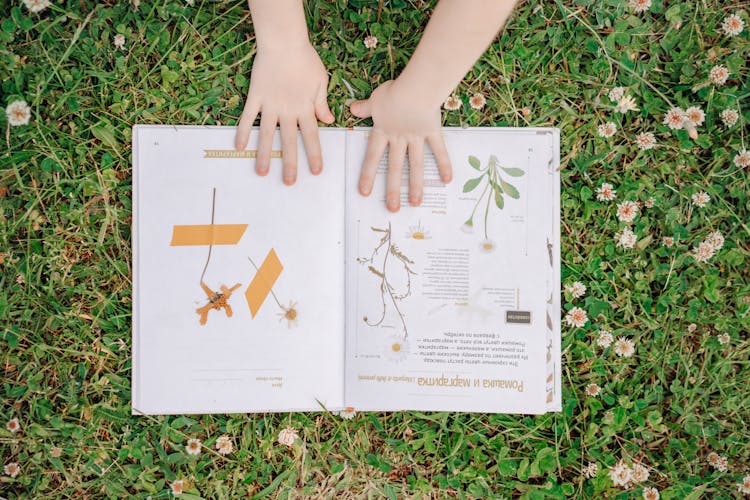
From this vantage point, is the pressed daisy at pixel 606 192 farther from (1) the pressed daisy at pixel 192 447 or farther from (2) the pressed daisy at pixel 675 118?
(1) the pressed daisy at pixel 192 447

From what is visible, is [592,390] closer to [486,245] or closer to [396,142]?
[486,245]

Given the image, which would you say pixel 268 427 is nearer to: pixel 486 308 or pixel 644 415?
pixel 486 308

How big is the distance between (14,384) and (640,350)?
127 cm

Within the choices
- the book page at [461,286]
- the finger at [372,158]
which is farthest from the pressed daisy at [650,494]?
the finger at [372,158]

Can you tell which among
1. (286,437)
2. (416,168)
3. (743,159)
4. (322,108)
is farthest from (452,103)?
(286,437)

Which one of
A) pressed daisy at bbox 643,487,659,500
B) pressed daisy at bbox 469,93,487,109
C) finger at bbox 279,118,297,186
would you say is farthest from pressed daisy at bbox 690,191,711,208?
finger at bbox 279,118,297,186

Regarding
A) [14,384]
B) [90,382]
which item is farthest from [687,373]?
[14,384]

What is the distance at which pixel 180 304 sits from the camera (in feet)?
3.44

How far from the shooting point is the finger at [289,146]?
3.36 feet

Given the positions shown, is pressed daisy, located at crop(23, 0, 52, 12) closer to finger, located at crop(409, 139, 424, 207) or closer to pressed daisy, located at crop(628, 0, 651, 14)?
finger, located at crop(409, 139, 424, 207)

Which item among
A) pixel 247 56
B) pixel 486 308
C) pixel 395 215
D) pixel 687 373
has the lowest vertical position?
pixel 687 373

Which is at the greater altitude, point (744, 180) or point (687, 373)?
point (744, 180)

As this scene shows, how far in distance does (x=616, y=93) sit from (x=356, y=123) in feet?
1.76

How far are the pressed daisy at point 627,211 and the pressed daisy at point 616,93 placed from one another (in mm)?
212
